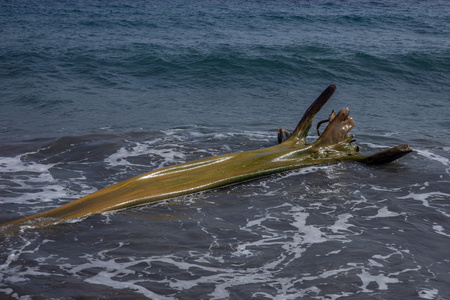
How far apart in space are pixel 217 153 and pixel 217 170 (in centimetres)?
151

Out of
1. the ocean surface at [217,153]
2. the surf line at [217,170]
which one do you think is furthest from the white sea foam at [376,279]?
the surf line at [217,170]

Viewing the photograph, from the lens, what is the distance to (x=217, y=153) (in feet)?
23.0

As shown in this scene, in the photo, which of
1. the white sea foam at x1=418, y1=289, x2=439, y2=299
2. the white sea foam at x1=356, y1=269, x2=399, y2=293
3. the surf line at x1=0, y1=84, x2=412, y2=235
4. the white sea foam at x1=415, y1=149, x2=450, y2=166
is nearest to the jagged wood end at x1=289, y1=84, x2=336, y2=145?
the surf line at x1=0, y1=84, x2=412, y2=235

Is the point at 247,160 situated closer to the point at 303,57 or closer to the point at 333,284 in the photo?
the point at 333,284

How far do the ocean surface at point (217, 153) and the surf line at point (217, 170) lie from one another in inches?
5.1

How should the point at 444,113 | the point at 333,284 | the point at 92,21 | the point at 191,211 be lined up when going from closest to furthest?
the point at 333,284 → the point at 191,211 → the point at 444,113 → the point at 92,21

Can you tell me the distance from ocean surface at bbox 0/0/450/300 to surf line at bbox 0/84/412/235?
13 centimetres

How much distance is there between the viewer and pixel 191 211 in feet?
16.0

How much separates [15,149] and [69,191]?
205 cm

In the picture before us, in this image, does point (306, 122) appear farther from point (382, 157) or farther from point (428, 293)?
point (428, 293)

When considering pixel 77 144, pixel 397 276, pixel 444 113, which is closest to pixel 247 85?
pixel 444 113

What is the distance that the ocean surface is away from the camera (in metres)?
3.71

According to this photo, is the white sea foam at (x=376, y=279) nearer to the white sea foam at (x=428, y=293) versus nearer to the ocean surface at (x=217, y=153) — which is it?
the ocean surface at (x=217, y=153)

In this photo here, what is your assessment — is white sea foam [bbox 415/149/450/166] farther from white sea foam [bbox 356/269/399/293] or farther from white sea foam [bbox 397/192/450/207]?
white sea foam [bbox 356/269/399/293]
